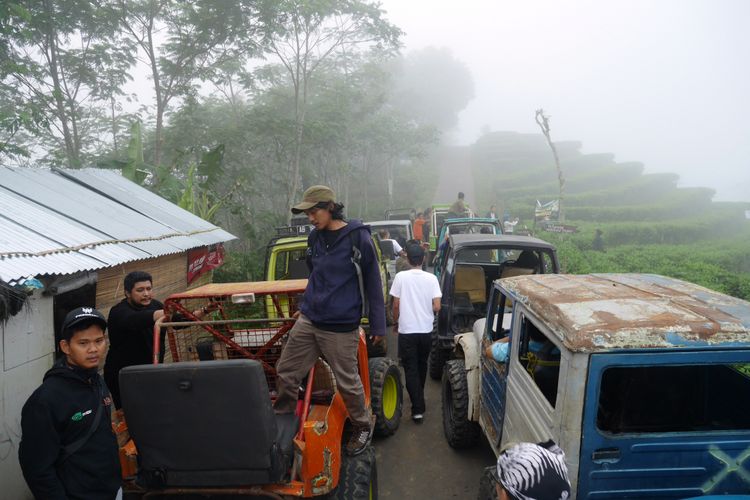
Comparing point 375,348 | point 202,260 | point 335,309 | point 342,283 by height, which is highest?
point 342,283

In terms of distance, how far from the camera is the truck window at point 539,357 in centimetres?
317

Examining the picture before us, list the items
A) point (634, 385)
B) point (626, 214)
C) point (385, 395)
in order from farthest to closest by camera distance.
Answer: point (626, 214)
point (385, 395)
point (634, 385)

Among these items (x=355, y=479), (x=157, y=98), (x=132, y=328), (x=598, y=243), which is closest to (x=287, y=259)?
(x=132, y=328)

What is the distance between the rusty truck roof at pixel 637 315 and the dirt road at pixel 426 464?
78.0 inches

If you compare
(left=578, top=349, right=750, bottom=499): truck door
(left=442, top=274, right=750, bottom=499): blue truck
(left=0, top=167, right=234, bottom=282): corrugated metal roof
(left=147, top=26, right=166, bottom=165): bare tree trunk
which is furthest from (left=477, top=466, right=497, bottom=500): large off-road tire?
(left=147, top=26, right=166, bottom=165): bare tree trunk

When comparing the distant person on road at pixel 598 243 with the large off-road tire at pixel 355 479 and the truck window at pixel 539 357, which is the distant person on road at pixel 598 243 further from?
the large off-road tire at pixel 355 479

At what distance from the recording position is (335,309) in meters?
3.13

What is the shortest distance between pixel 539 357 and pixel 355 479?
1506 mm

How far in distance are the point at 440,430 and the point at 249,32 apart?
1282 cm

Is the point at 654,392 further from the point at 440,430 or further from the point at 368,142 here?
the point at 368,142

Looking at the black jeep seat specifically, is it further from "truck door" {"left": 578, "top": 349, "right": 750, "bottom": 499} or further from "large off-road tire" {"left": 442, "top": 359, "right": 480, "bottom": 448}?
"large off-road tire" {"left": 442, "top": 359, "right": 480, "bottom": 448}

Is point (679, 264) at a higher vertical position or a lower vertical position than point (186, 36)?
lower

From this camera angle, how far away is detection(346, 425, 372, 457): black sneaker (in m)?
3.21

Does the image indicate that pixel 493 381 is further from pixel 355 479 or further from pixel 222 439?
pixel 222 439
